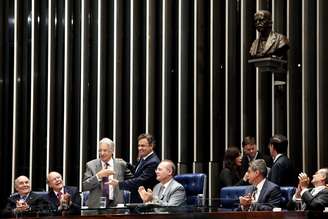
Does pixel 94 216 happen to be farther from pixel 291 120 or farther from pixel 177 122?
pixel 177 122

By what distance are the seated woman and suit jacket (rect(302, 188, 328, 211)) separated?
1395 mm

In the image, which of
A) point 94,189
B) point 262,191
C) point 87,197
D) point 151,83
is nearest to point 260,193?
point 262,191

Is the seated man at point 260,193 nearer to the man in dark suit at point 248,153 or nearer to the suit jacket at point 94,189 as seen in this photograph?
the suit jacket at point 94,189

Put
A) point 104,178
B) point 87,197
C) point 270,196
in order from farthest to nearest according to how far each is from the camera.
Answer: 1. point 87,197
2. point 104,178
3. point 270,196

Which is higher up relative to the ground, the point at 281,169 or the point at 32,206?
the point at 281,169

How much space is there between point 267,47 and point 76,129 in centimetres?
315

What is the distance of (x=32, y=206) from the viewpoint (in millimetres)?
6070

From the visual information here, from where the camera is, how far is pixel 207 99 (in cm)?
900

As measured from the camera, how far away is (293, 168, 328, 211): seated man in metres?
5.79

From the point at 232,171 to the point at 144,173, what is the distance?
943 millimetres

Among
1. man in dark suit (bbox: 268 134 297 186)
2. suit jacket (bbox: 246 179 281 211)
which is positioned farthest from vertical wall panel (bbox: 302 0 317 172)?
suit jacket (bbox: 246 179 281 211)

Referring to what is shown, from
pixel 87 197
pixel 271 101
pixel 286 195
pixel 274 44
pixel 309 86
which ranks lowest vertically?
pixel 87 197

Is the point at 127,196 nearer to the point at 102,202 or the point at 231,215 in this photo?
the point at 102,202

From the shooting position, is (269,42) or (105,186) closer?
(105,186)
